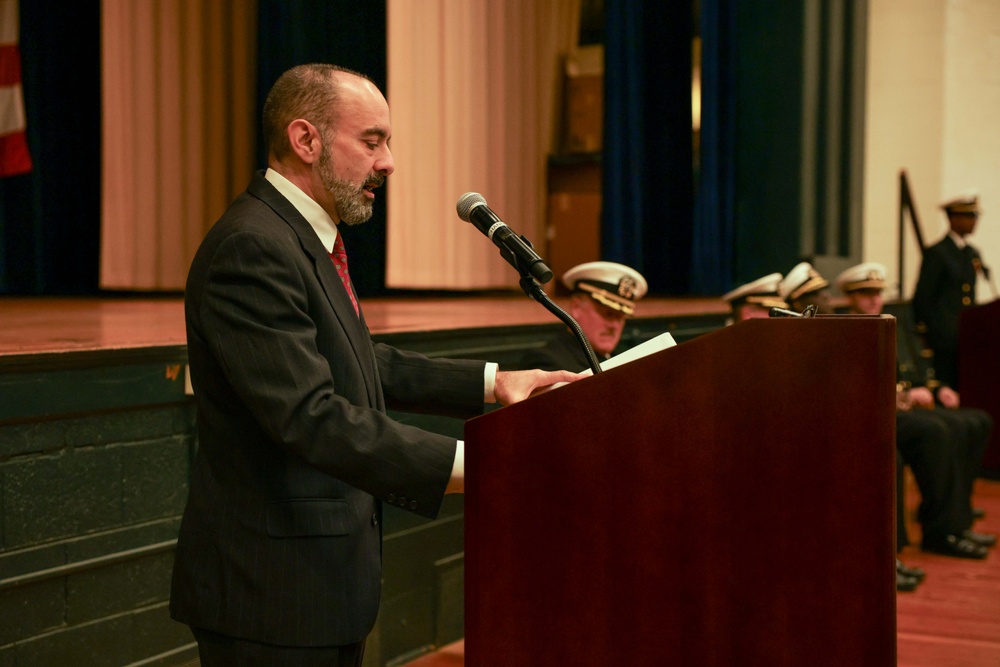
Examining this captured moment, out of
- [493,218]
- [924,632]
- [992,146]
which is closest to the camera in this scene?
[493,218]

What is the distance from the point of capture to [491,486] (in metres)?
1.09

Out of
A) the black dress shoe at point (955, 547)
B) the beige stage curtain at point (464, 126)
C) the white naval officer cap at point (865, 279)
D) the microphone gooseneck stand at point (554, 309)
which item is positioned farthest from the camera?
the beige stage curtain at point (464, 126)

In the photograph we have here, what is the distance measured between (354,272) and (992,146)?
16.9 ft

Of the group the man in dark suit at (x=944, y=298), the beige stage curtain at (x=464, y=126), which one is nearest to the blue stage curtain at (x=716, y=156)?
the beige stage curtain at (x=464, y=126)

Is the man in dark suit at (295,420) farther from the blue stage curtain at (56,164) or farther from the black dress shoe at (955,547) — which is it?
the blue stage curtain at (56,164)

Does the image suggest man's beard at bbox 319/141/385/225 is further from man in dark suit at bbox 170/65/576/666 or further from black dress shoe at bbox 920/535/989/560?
black dress shoe at bbox 920/535/989/560

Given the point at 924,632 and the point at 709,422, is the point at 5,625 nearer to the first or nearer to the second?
→ the point at 709,422

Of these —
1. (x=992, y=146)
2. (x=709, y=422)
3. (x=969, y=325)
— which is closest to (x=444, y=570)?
(x=709, y=422)

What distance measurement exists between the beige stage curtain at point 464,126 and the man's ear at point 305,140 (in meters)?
4.93

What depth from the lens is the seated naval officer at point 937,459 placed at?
14.1 ft

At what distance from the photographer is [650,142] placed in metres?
7.62

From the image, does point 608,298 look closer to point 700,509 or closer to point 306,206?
point 306,206

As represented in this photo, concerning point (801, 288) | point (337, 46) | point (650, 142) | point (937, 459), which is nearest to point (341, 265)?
point (801, 288)

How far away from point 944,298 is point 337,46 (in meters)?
3.74
